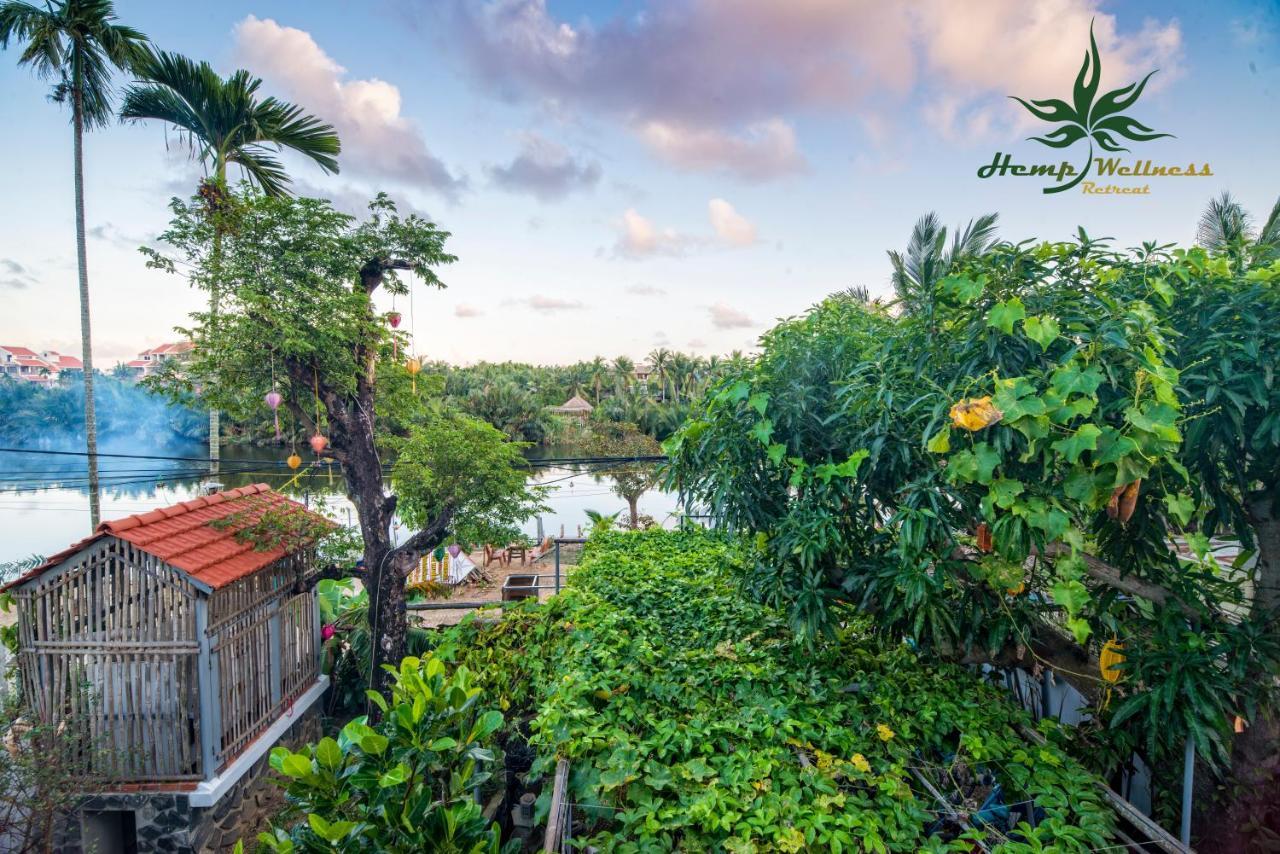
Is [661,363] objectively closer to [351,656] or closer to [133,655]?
[351,656]

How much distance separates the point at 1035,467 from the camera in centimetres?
Result: 224

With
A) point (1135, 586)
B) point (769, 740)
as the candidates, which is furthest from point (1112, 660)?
point (769, 740)

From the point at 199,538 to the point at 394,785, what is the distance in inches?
142

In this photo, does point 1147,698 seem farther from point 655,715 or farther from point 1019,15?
point 1019,15

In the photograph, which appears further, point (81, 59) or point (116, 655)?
point (81, 59)

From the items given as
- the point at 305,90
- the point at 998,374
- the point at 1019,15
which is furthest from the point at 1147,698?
the point at 305,90

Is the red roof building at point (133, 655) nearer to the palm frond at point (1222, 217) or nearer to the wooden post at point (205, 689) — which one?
the wooden post at point (205, 689)

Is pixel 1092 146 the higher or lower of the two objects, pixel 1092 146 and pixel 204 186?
the lower

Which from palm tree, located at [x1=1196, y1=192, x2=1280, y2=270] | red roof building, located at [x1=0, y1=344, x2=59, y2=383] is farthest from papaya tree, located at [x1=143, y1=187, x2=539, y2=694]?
red roof building, located at [x1=0, y1=344, x2=59, y2=383]

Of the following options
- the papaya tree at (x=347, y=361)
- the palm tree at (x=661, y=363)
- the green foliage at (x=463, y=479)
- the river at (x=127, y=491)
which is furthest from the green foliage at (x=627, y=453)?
the palm tree at (x=661, y=363)

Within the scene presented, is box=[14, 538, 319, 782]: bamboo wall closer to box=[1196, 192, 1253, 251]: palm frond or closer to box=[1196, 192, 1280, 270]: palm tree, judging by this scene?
box=[1196, 192, 1280, 270]: palm tree

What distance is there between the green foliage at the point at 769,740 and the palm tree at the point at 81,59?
303 inches

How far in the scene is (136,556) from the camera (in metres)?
4.11

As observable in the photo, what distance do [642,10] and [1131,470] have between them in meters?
6.34
